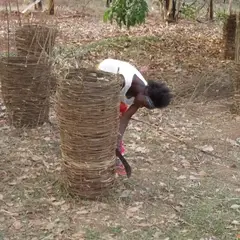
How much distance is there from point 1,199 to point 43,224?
0.50 meters

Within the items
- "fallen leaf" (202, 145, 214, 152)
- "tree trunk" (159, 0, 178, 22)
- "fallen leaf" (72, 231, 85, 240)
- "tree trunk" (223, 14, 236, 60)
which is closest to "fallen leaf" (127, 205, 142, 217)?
"fallen leaf" (72, 231, 85, 240)

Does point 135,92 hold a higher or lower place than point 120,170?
higher

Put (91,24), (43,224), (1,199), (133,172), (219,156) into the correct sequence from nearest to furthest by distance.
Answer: (43,224) < (1,199) < (133,172) < (219,156) < (91,24)

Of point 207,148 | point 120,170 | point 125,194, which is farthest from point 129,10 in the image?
point 125,194

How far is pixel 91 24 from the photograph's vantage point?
522 inches

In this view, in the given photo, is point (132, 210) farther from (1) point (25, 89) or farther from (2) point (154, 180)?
(1) point (25, 89)

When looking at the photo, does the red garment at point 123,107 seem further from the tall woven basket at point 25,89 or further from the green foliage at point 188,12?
the green foliage at point 188,12

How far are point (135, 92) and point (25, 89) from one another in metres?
1.55

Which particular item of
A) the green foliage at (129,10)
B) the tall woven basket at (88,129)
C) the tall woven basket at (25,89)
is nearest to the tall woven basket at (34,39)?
the tall woven basket at (25,89)

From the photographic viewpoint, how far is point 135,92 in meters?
4.02

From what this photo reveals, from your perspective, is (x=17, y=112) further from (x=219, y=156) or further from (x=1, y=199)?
(x=219, y=156)

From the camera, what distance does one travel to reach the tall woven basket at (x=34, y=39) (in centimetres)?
534

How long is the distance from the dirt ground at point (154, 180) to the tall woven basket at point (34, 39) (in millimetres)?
Result: 277

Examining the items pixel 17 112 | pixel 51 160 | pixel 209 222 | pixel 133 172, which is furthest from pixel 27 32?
pixel 209 222
